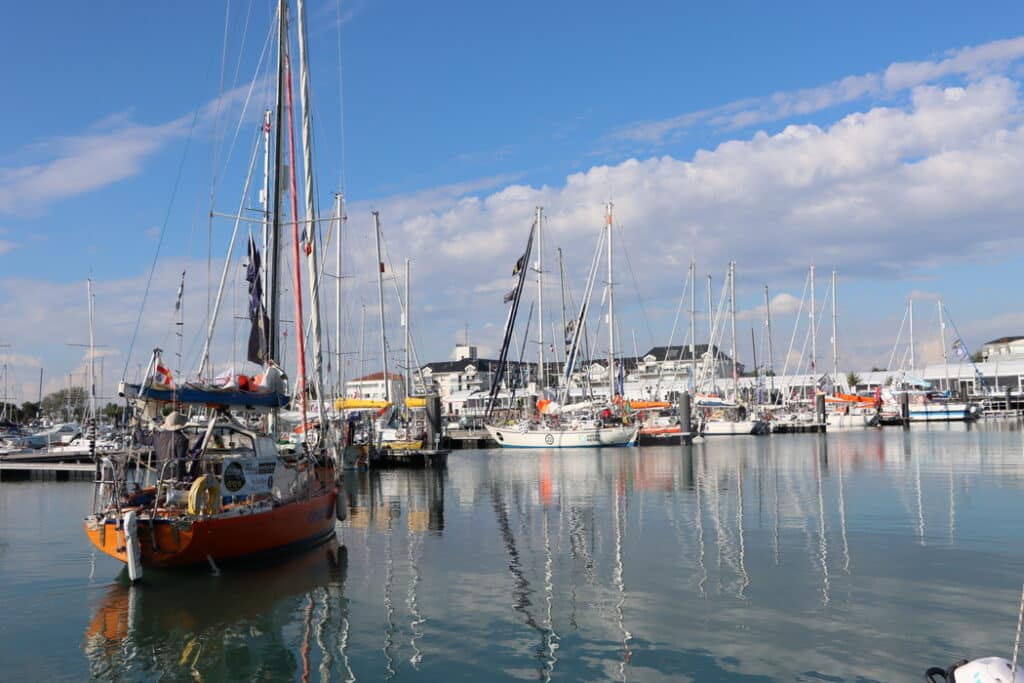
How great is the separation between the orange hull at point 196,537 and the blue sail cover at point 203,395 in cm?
287

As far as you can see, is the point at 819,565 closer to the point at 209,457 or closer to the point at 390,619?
the point at 390,619

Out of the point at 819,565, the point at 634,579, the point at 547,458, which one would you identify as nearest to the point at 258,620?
the point at 634,579

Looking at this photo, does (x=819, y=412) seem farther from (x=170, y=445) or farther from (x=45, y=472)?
(x=170, y=445)

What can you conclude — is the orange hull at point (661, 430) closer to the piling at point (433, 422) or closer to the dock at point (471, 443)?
the dock at point (471, 443)

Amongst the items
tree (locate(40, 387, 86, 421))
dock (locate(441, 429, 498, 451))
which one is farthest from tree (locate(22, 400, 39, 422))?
dock (locate(441, 429, 498, 451))

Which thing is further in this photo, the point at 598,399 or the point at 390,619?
the point at 598,399

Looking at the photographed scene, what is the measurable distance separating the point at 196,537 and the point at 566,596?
7.98m

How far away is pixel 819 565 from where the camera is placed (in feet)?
66.4

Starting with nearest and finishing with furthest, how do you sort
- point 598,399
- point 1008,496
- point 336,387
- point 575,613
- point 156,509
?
point 575,613 < point 156,509 < point 1008,496 < point 336,387 < point 598,399

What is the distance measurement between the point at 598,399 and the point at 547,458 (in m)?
21.5

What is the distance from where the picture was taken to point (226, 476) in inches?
818

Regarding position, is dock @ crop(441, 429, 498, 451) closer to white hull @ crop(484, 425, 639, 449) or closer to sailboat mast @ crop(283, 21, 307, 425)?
white hull @ crop(484, 425, 639, 449)

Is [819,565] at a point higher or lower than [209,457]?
lower

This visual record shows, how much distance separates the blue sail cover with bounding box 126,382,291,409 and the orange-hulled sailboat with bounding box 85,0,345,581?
24mm
